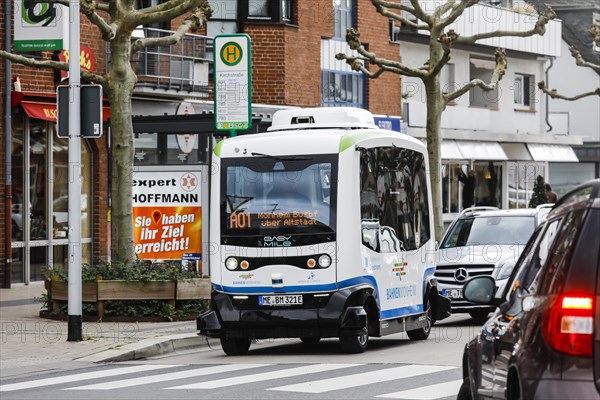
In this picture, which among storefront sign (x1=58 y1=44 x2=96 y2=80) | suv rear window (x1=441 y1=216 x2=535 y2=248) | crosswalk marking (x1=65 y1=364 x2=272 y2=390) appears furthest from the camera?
storefront sign (x1=58 y1=44 x2=96 y2=80)

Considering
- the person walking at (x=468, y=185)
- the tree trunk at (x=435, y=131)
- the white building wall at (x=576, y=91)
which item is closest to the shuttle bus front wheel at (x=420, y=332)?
the tree trunk at (x=435, y=131)

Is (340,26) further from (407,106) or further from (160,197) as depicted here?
(160,197)

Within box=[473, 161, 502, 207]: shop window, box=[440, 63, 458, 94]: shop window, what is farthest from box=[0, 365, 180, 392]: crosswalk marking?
box=[473, 161, 502, 207]: shop window

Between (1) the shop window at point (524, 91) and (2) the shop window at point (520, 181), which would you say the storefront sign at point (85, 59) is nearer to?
(2) the shop window at point (520, 181)

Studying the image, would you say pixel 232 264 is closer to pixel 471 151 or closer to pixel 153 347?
pixel 153 347

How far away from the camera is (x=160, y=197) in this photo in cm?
2183

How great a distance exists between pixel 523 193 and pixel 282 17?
2058cm

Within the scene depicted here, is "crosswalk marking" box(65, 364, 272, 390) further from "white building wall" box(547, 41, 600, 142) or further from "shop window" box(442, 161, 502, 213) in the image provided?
"white building wall" box(547, 41, 600, 142)

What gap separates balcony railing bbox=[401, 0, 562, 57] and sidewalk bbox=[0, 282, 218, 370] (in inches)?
992

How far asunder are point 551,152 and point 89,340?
39445mm

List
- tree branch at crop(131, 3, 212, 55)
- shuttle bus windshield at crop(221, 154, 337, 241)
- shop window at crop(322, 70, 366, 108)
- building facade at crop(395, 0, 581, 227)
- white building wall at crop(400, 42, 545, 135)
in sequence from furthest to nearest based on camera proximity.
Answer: building facade at crop(395, 0, 581, 227) → white building wall at crop(400, 42, 545, 135) → shop window at crop(322, 70, 366, 108) → tree branch at crop(131, 3, 212, 55) → shuttle bus windshield at crop(221, 154, 337, 241)

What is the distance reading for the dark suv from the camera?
5496 millimetres

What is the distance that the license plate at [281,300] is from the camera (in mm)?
15781

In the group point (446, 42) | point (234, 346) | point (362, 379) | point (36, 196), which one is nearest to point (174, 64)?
point (36, 196)
